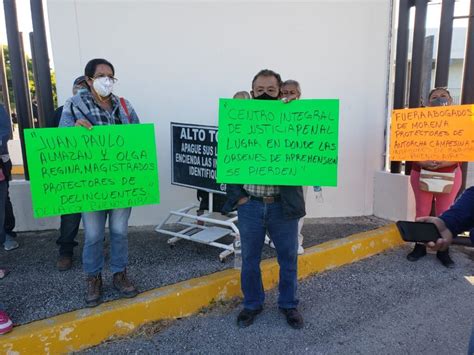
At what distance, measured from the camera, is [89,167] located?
2.87m

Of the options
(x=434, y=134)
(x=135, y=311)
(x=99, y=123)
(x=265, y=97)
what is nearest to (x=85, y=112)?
(x=99, y=123)

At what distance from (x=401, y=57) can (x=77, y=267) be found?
458cm

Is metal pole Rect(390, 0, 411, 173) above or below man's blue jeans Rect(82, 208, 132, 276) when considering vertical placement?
above

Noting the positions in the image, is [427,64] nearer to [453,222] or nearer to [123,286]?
[453,222]

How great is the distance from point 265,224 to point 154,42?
9.38ft

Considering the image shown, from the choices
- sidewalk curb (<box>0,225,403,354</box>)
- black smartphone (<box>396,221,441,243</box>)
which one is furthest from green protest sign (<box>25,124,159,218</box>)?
black smartphone (<box>396,221,441,243</box>)

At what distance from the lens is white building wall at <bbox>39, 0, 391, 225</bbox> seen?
4.46 meters

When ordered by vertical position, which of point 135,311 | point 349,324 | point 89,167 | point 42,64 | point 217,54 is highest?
point 217,54

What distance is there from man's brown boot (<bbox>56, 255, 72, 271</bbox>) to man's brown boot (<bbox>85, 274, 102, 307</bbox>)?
2.51 ft

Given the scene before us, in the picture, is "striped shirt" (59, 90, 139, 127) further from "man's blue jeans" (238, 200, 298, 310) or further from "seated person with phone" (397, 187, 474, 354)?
"seated person with phone" (397, 187, 474, 354)

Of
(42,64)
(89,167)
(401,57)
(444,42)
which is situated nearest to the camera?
(89,167)

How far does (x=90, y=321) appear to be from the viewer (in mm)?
2828

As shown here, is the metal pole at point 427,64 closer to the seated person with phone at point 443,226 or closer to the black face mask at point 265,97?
the black face mask at point 265,97

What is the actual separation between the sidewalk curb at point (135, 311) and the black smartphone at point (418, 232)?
6.35 feet
